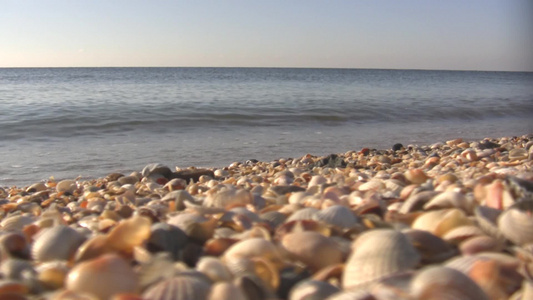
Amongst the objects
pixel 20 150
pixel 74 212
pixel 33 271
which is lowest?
pixel 20 150

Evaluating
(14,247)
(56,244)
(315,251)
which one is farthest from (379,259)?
(14,247)

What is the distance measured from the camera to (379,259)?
1.31 metres

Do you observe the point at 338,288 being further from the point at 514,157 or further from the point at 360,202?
the point at 514,157

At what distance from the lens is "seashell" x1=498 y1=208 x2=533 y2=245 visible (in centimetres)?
152

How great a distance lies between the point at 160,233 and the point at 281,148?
621 centimetres

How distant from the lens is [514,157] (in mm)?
4016

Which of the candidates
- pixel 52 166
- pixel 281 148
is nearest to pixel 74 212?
pixel 52 166

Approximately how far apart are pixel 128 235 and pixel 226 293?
1.89ft

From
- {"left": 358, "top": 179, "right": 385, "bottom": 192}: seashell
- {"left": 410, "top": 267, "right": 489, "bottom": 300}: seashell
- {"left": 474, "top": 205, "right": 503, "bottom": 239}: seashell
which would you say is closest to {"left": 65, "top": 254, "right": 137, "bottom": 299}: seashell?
{"left": 410, "top": 267, "right": 489, "bottom": 300}: seashell

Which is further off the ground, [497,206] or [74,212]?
[497,206]

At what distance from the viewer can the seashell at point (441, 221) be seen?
1598 millimetres

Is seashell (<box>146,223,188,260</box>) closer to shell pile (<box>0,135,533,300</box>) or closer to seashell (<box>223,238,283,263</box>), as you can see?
shell pile (<box>0,135,533,300</box>)

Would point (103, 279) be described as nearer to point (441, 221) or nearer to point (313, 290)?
point (313, 290)

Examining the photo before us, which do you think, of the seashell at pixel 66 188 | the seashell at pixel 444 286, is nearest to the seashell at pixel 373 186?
the seashell at pixel 444 286
